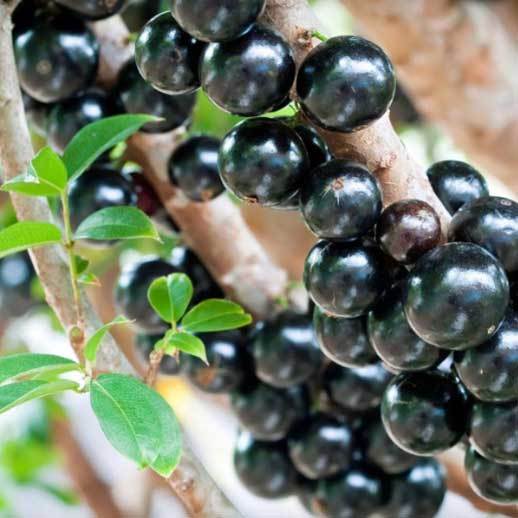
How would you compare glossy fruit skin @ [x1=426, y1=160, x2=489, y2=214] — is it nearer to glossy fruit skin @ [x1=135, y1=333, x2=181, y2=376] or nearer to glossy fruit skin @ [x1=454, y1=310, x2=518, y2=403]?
glossy fruit skin @ [x1=454, y1=310, x2=518, y2=403]

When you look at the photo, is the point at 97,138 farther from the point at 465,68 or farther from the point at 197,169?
the point at 465,68

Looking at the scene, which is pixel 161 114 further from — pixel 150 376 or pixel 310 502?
pixel 310 502

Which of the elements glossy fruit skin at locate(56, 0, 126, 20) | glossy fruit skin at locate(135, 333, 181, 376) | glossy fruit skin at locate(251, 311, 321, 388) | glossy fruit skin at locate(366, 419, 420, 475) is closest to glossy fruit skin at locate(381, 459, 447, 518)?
glossy fruit skin at locate(366, 419, 420, 475)

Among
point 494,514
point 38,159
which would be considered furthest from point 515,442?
point 38,159

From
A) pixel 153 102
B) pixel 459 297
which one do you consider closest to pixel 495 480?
pixel 459 297

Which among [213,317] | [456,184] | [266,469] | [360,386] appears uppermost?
[456,184]

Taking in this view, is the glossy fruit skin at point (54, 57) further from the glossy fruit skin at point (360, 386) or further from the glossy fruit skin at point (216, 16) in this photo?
the glossy fruit skin at point (360, 386)

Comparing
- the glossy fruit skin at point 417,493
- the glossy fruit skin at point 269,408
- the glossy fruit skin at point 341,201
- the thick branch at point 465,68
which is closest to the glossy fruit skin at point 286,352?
the glossy fruit skin at point 269,408
